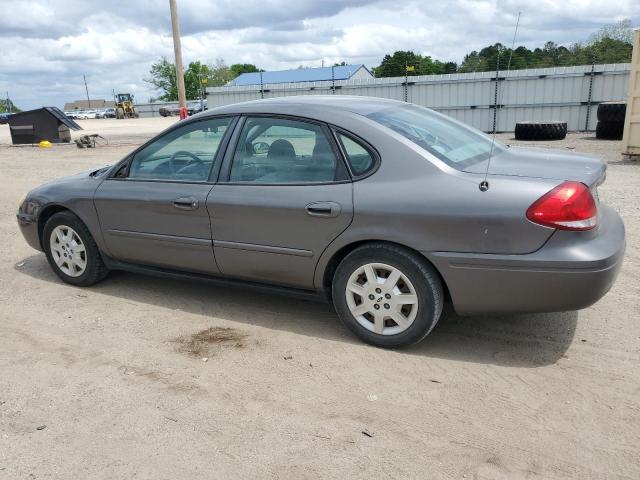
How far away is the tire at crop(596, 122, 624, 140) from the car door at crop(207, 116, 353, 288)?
15138 mm

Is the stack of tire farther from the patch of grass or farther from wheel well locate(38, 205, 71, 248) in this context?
wheel well locate(38, 205, 71, 248)

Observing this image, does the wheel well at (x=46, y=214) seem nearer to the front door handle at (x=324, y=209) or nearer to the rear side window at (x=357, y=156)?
the front door handle at (x=324, y=209)

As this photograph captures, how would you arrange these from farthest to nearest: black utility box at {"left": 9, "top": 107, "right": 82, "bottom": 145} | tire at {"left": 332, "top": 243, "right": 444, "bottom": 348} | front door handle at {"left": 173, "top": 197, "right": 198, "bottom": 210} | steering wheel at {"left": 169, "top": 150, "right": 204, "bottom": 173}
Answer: black utility box at {"left": 9, "top": 107, "right": 82, "bottom": 145} < steering wheel at {"left": 169, "top": 150, "right": 204, "bottom": 173} < front door handle at {"left": 173, "top": 197, "right": 198, "bottom": 210} < tire at {"left": 332, "top": 243, "right": 444, "bottom": 348}

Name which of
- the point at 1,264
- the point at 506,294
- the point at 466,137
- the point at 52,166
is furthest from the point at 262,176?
the point at 52,166

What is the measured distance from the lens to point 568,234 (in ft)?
10.3

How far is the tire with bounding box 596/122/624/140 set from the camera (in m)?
16.2

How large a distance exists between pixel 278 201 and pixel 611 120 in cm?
1539

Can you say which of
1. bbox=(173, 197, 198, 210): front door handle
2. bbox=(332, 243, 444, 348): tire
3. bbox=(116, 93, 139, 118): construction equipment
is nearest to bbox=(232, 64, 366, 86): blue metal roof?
bbox=(116, 93, 139, 118): construction equipment

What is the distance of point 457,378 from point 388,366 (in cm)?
42

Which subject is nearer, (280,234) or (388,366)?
(388,366)

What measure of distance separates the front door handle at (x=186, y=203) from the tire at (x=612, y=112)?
15251 mm

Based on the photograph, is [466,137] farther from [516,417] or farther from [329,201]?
[516,417]

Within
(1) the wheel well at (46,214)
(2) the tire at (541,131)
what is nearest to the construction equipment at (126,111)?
(2) the tire at (541,131)

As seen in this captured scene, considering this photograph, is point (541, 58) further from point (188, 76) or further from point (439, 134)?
point (188, 76)
